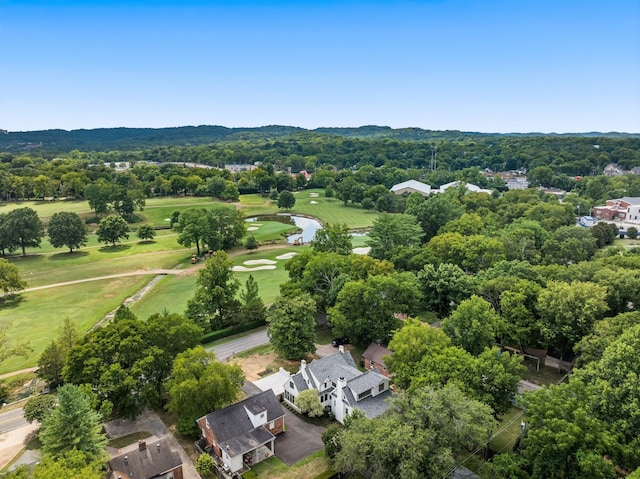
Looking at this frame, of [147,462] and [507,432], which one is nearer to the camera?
[147,462]

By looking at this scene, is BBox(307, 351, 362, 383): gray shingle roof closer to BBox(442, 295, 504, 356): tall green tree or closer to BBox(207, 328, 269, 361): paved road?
BBox(442, 295, 504, 356): tall green tree

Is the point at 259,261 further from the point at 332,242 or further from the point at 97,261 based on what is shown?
the point at 97,261

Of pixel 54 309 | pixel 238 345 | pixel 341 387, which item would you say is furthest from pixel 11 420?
pixel 341 387

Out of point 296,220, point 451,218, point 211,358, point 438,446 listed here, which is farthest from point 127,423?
point 296,220

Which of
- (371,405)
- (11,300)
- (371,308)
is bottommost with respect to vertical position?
(11,300)

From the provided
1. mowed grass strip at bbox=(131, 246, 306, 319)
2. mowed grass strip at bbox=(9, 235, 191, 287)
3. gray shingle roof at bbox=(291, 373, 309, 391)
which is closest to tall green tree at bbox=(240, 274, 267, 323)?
mowed grass strip at bbox=(131, 246, 306, 319)

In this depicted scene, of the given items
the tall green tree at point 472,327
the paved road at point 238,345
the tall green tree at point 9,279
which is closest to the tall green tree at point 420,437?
the tall green tree at point 472,327

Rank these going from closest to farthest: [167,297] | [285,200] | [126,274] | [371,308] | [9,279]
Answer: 1. [371,308]
2. [9,279]
3. [167,297]
4. [126,274]
5. [285,200]
